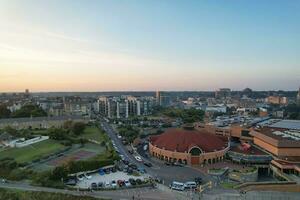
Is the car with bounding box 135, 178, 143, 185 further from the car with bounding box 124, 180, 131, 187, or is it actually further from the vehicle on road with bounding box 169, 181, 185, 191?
the vehicle on road with bounding box 169, 181, 185, 191

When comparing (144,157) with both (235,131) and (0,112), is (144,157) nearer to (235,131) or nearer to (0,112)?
(235,131)

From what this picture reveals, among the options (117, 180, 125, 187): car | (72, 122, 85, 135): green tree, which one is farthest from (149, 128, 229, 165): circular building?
(72, 122, 85, 135): green tree

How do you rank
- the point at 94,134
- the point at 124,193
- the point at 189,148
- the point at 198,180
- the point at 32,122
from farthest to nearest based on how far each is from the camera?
the point at 32,122 < the point at 94,134 < the point at 189,148 < the point at 198,180 < the point at 124,193

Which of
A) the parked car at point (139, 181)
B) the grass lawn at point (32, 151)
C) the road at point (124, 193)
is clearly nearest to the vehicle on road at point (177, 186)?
the road at point (124, 193)

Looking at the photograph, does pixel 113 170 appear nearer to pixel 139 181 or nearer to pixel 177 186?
pixel 139 181

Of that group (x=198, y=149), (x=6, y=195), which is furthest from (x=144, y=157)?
(x=6, y=195)

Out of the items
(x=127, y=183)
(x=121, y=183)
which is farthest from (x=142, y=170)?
(x=121, y=183)
